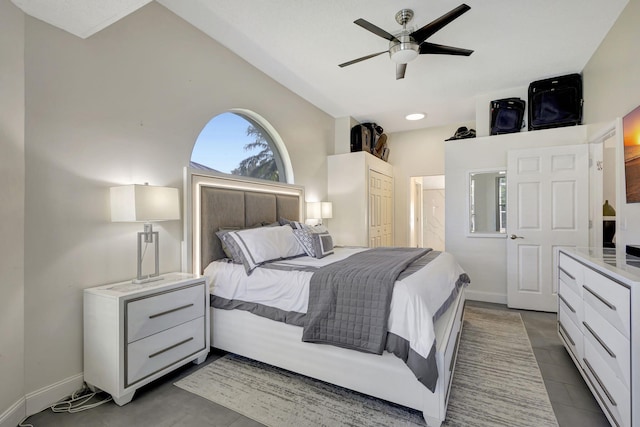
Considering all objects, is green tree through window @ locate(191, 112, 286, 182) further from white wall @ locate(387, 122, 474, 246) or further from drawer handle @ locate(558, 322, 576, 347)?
drawer handle @ locate(558, 322, 576, 347)

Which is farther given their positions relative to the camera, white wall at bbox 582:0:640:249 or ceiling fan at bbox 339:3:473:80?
ceiling fan at bbox 339:3:473:80

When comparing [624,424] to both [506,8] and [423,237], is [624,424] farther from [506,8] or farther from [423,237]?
[423,237]

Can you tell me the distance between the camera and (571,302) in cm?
228

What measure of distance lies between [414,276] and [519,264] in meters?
2.65

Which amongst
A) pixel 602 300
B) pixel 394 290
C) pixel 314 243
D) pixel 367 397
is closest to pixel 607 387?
pixel 602 300

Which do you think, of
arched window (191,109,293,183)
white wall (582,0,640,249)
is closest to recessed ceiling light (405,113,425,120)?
white wall (582,0,640,249)

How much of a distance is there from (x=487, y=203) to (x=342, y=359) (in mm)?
3419

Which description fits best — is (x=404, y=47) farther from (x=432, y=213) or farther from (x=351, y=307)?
(x=432, y=213)

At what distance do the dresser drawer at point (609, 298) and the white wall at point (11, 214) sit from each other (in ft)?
10.5

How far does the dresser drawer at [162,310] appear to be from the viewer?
1917 mm

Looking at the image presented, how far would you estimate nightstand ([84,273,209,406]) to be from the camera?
6.12 feet

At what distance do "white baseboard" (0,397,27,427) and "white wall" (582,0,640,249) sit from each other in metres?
4.30

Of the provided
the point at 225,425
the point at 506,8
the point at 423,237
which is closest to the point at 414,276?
the point at 225,425

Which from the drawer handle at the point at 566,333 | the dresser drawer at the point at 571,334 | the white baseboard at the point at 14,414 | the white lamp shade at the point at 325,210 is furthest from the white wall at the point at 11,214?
the drawer handle at the point at 566,333
